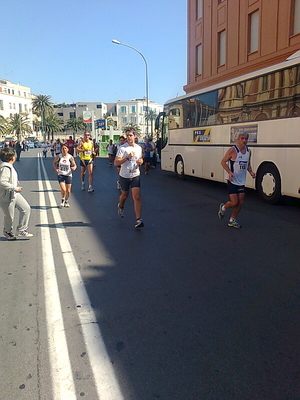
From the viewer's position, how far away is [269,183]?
30.8 ft

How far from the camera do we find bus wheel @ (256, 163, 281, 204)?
9.12 meters

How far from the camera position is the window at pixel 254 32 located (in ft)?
67.2

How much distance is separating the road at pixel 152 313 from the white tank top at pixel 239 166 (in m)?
0.95

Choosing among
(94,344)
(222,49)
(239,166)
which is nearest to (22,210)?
(94,344)

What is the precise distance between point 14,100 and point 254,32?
100 m

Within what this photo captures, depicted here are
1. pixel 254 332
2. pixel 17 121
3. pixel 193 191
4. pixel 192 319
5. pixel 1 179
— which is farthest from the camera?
pixel 17 121

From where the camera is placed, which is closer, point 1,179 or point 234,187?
point 1,179

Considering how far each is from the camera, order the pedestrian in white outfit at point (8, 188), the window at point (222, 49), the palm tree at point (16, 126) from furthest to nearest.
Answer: the palm tree at point (16, 126)
the window at point (222, 49)
the pedestrian in white outfit at point (8, 188)

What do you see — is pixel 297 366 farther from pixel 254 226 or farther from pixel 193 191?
pixel 193 191

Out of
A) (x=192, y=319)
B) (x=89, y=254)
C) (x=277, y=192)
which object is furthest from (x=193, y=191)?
(x=192, y=319)

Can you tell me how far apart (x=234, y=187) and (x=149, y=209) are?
8.69 feet

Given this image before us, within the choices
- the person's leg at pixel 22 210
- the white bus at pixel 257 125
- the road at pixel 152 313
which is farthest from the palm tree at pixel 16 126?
the road at pixel 152 313

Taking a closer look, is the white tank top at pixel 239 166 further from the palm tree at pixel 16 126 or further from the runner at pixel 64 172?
the palm tree at pixel 16 126

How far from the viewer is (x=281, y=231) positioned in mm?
6699
